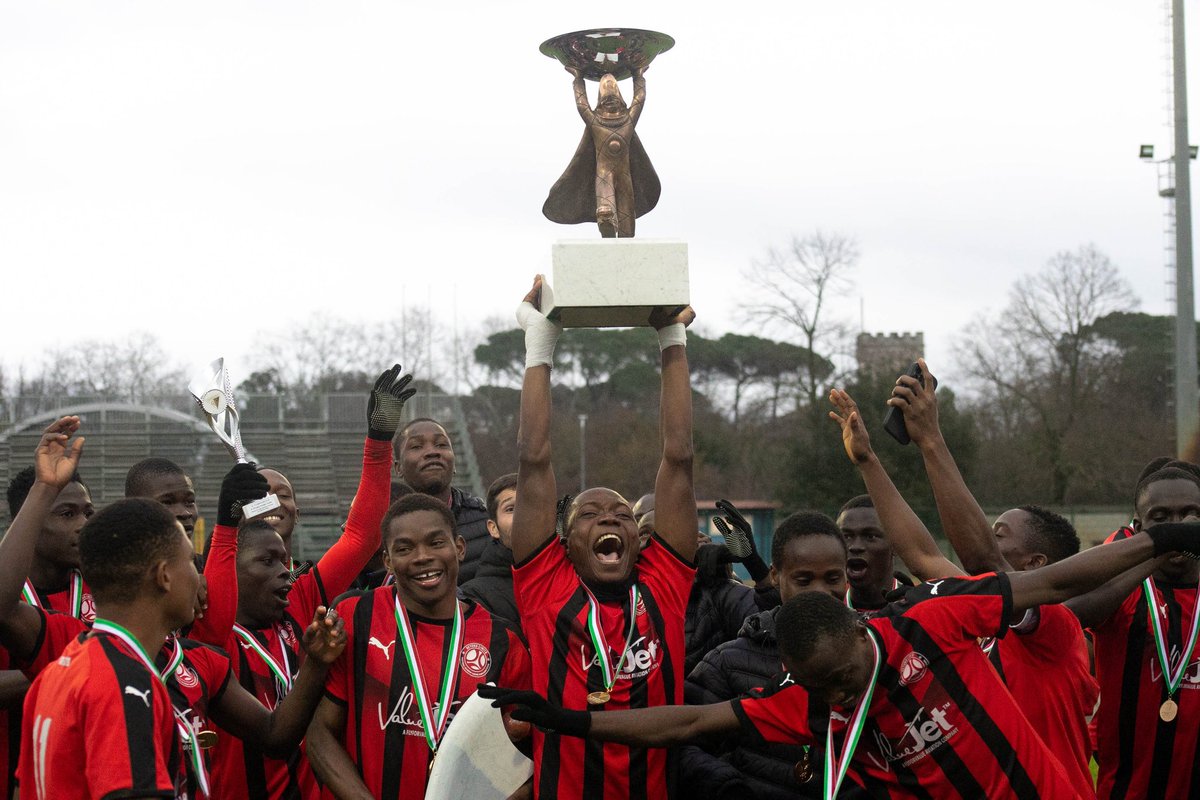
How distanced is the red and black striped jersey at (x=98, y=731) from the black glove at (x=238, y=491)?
1.26 meters

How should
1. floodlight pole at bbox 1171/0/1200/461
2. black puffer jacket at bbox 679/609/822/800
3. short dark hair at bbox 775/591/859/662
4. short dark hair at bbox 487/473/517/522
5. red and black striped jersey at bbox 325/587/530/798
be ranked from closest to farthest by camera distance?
short dark hair at bbox 775/591/859/662 < red and black striped jersey at bbox 325/587/530/798 < black puffer jacket at bbox 679/609/822/800 < short dark hair at bbox 487/473/517/522 < floodlight pole at bbox 1171/0/1200/461

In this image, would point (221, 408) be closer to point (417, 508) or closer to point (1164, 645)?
point (417, 508)

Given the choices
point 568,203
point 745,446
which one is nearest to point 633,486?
point 745,446

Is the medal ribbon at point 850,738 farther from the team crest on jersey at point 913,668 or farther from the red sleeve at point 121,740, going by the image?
the red sleeve at point 121,740

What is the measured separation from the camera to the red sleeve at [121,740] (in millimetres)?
3145

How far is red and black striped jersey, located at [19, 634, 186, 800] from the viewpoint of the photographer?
3158mm

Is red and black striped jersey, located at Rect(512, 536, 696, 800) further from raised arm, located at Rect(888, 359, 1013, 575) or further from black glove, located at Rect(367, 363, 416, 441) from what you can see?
black glove, located at Rect(367, 363, 416, 441)

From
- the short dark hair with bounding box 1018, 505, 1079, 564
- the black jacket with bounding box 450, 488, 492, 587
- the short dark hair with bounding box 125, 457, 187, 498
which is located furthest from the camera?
the black jacket with bounding box 450, 488, 492, 587

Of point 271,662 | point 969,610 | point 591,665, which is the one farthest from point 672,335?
point 271,662

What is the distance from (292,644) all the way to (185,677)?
89 centimetres

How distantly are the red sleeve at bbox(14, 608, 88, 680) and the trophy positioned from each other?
2.06 metres

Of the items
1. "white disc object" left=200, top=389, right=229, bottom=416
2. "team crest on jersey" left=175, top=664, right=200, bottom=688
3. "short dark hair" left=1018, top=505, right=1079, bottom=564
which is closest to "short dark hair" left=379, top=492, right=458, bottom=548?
"team crest on jersey" left=175, top=664, right=200, bottom=688

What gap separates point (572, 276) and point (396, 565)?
1216mm

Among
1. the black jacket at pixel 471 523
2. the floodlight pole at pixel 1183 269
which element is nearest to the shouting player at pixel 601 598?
the black jacket at pixel 471 523
